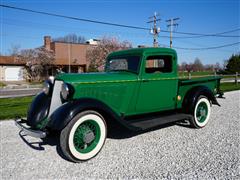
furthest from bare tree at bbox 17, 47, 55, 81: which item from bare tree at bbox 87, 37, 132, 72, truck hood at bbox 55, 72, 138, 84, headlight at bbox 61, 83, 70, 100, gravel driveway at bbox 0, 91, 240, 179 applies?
headlight at bbox 61, 83, 70, 100

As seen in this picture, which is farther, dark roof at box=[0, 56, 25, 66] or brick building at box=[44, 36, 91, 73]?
brick building at box=[44, 36, 91, 73]

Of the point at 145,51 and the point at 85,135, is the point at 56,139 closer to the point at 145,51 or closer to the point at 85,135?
the point at 85,135

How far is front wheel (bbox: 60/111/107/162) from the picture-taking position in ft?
11.9

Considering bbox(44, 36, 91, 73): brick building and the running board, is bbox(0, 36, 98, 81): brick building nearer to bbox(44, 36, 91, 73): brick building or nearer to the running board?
bbox(44, 36, 91, 73): brick building

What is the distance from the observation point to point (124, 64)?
5.18m

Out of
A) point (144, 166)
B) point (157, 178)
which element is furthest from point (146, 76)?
point (157, 178)

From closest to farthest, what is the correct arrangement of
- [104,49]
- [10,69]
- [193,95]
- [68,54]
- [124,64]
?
[124,64] → [193,95] → [10,69] → [104,49] → [68,54]

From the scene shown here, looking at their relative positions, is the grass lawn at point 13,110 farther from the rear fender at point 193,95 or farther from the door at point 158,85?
the rear fender at point 193,95

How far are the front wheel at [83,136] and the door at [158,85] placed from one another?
114cm

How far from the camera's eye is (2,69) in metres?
35.6

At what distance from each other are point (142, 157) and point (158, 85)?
174 centimetres

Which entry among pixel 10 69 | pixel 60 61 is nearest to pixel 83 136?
pixel 10 69

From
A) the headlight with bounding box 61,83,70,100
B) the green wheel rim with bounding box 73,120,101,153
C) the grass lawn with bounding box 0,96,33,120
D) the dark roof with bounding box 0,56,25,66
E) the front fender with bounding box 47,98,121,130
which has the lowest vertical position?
the grass lawn with bounding box 0,96,33,120

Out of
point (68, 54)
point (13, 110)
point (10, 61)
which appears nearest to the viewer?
point (13, 110)
